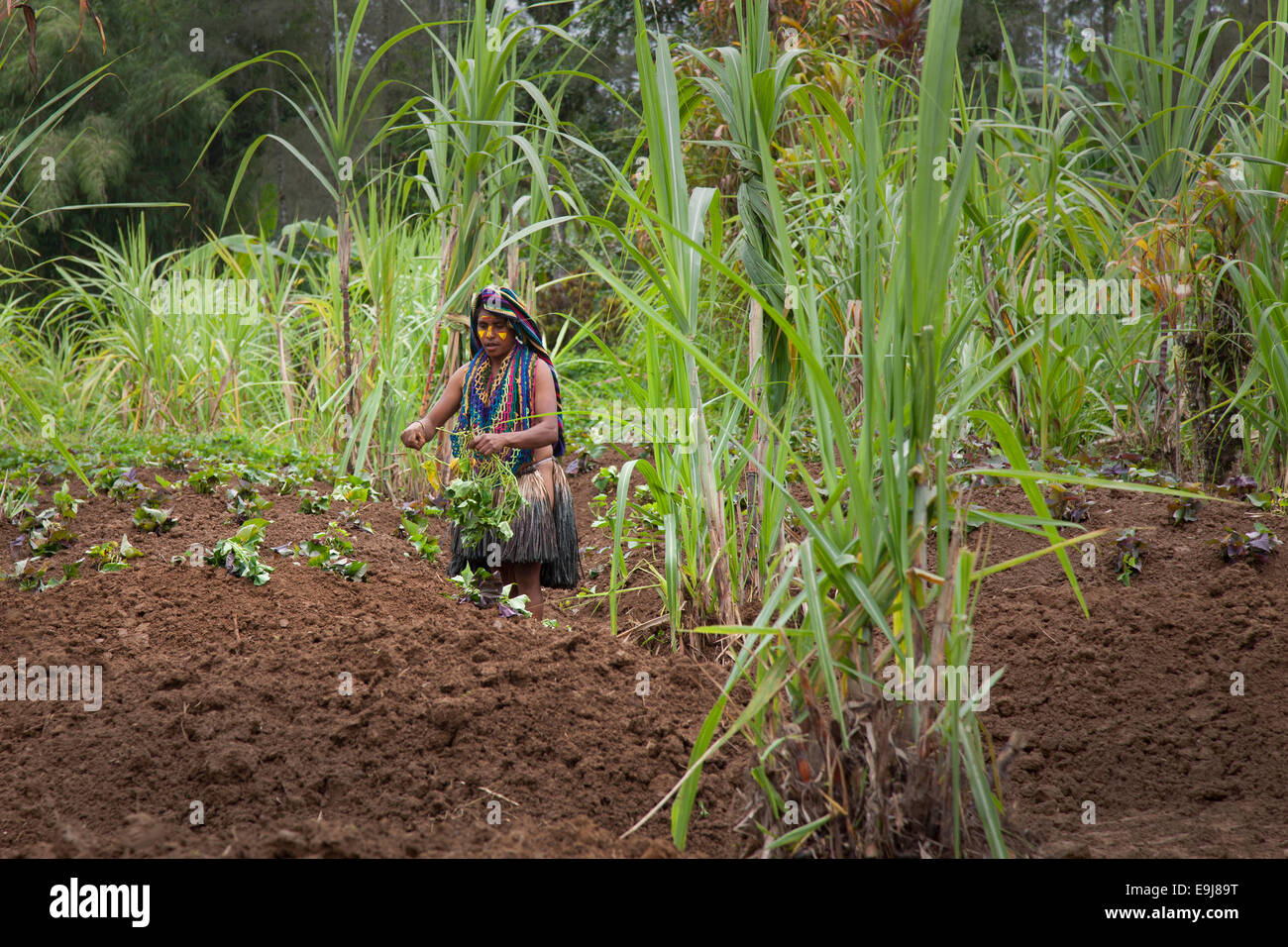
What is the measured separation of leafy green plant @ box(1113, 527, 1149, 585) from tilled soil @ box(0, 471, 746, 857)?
1.48 m

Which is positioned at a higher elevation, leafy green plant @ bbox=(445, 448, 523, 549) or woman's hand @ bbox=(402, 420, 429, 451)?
woman's hand @ bbox=(402, 420, 429, 451)

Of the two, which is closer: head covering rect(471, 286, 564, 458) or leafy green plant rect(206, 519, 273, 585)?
leafy green plant rect(206, 519, 273, 585)

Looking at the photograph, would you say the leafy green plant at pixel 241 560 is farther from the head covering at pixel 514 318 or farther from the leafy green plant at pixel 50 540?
the head covering at pixel 514 318

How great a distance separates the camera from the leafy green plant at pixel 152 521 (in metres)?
3.55

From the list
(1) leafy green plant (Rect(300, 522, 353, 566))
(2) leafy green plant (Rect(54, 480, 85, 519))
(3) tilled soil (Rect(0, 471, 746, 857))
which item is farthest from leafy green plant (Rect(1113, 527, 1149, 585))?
(2) leafy green plant (Rect(54, 480, 85, 519))

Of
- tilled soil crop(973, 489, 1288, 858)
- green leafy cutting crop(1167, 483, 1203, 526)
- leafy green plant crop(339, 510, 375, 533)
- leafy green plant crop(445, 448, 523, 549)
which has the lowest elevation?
tilled soil crop(973, 489, 1288, 858)

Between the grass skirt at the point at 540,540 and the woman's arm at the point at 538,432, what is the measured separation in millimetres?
175

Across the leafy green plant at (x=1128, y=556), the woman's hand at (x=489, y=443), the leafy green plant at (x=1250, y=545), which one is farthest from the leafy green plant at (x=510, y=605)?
the leafy green plant at (x=1250, y=545)

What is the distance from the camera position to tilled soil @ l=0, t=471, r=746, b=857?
179 centimetres

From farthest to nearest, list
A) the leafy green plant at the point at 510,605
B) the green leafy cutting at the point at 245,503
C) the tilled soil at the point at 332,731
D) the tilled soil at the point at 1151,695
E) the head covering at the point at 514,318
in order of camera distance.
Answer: the green leafy cutting at the point at 245,503 → the head covering at the point at 514,318 → the leafy green plant at the point at 510,605 → the tilled soil at the point at 1151,695 → the tilled soil at the point at 332,731

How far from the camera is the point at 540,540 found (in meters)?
3.36

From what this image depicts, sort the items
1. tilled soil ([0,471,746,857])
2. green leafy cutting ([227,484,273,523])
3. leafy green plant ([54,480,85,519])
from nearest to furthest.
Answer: tilled soil ([0,471,746,857])
leafy green plant ([54,480,85,519])
green leafy cutting ([227,484,273,523])

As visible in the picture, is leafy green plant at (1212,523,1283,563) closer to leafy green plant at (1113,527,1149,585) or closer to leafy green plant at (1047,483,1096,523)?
leafy green plant at (1113,527,1149,585)
